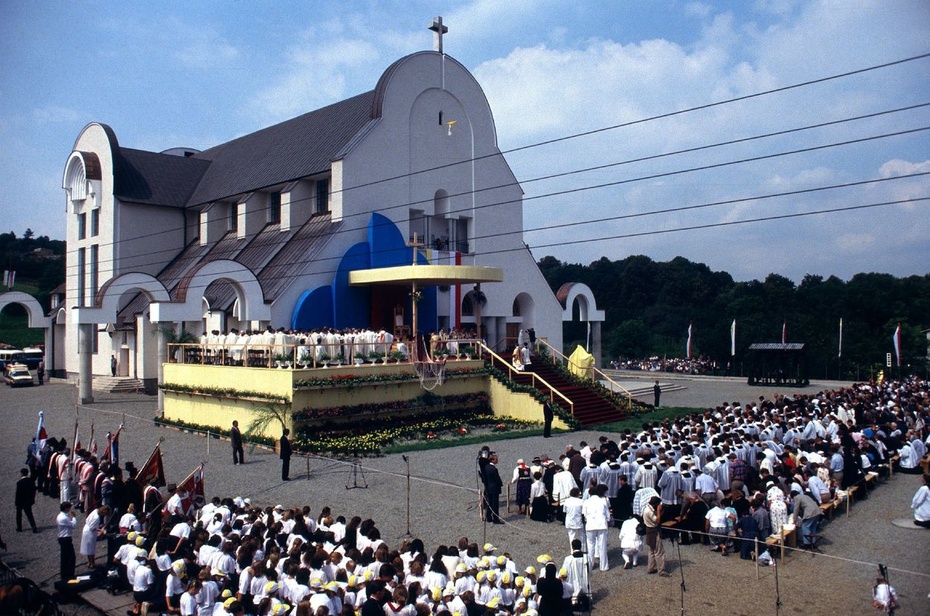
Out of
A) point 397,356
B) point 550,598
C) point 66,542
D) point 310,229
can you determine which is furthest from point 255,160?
point 550,598

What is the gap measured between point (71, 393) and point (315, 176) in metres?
17.0

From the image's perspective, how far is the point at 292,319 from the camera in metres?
29.7

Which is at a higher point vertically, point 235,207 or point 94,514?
point 235,207

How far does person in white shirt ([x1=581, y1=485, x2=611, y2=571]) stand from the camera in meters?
11.6

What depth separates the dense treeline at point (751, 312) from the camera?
4631 centimetres

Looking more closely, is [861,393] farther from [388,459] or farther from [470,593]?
[470,593]

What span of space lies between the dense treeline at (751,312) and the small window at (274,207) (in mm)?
30393

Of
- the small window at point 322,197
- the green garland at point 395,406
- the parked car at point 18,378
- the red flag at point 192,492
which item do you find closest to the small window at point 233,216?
the small window at point 322,197

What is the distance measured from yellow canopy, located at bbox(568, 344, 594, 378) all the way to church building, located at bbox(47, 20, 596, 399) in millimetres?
4501

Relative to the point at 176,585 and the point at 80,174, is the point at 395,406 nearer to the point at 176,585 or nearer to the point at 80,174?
the point at 176,585

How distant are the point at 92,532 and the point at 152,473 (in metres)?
3.11

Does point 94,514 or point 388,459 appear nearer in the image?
point 94,514

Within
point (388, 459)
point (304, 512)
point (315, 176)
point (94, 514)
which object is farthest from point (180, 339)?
point (304, 512)

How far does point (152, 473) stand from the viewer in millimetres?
14961
